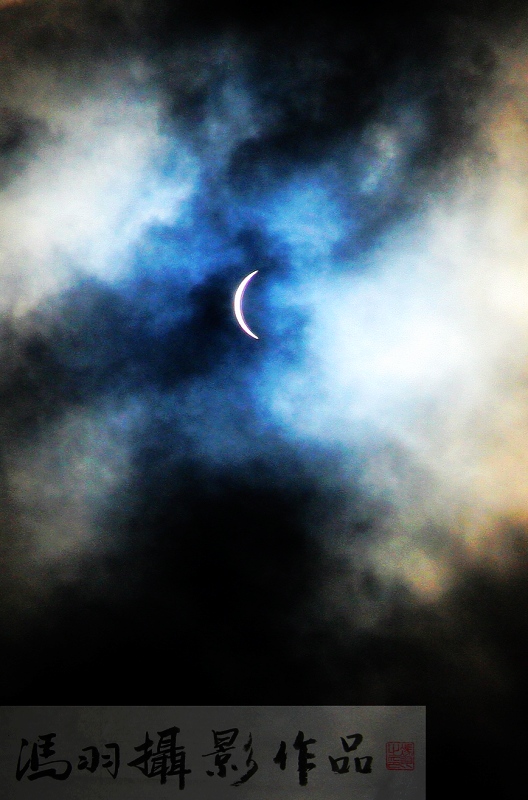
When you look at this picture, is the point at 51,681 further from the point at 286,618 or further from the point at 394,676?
the point at 394,676

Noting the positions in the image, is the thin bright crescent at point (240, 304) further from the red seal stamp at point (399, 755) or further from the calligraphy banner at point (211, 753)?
the red seal stamp at point (399, 755)

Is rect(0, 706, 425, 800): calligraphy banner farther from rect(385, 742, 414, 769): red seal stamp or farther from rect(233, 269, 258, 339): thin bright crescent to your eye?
rect(233, 269, 258, 339): thin bright crescent

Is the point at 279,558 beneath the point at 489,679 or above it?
above

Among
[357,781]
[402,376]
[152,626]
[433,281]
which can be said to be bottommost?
[357,781]

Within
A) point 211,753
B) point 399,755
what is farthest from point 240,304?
point 399,755

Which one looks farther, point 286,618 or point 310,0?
point 310,0

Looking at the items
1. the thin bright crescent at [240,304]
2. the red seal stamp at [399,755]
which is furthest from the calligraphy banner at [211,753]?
the thin bright crescent at [240,304]

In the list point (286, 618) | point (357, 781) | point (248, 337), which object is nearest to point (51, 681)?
point (286, 618)
